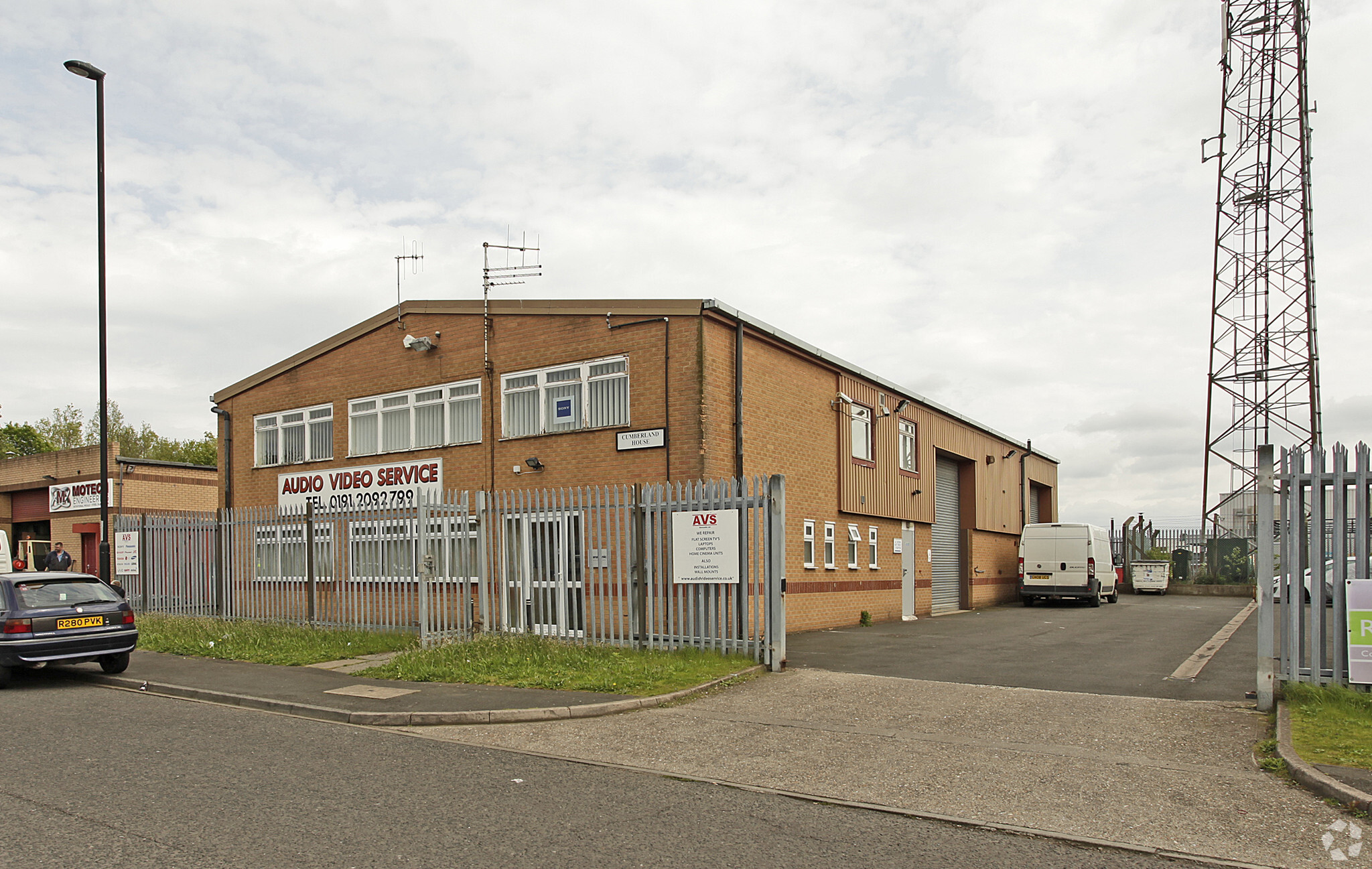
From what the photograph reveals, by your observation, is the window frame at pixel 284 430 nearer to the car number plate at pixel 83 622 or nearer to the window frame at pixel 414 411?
the window frame at pixel 414 411

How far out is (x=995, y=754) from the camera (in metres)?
7.77

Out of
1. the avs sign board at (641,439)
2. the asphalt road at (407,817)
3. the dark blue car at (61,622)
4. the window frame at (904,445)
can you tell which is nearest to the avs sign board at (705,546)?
the avs sign board at (641,439)

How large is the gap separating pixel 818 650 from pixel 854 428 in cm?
730

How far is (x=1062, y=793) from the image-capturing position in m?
6.64

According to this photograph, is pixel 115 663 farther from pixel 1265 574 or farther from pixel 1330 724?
pixel 1330 724

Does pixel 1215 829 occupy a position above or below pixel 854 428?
below

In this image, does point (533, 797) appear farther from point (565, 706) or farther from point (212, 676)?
point (212, 676)

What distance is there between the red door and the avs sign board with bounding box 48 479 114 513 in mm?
971

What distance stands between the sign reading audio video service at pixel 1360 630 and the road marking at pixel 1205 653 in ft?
10.1

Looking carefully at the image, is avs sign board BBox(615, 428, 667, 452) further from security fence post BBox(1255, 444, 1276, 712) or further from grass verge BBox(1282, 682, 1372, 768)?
grass verge BBox(1282, 682, 1372, 768)

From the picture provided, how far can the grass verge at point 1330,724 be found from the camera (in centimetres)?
711

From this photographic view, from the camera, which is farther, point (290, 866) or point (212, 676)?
point (212, 676)

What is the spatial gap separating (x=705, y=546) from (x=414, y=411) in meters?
9.40

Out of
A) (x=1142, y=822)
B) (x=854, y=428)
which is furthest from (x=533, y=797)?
(x=854, y=428)
